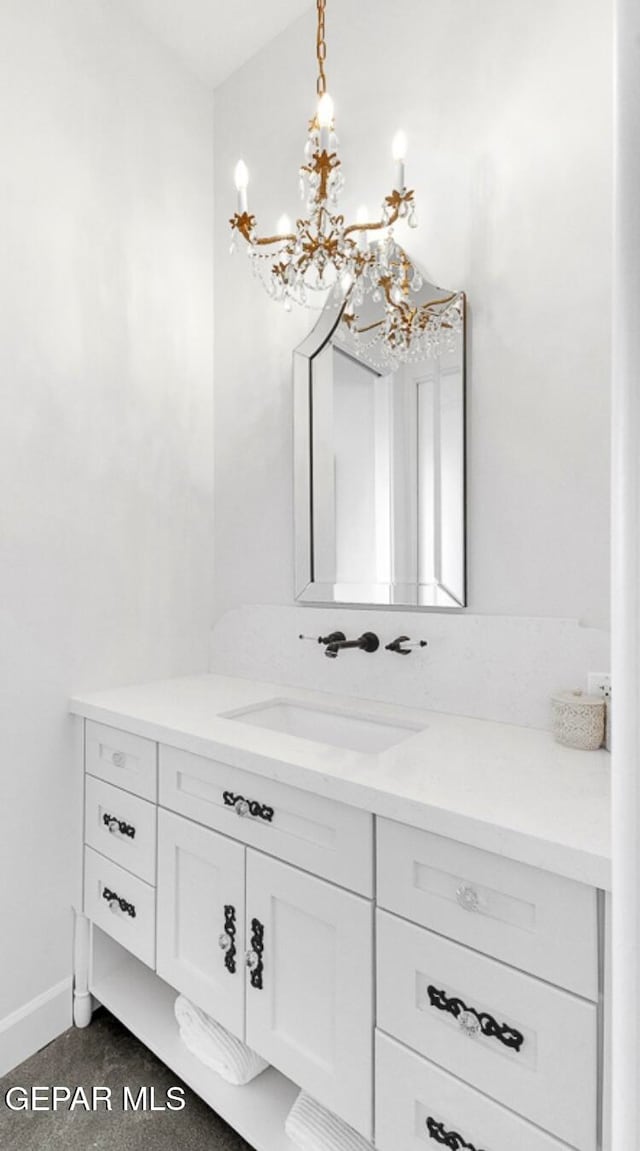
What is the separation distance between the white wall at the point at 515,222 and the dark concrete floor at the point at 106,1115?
4.36ft

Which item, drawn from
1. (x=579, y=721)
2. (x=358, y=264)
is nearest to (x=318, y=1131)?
(x=579, y=721)

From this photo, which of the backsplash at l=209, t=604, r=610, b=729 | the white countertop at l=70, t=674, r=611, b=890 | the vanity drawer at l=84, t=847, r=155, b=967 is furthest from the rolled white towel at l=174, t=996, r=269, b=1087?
the backsplash at l=209, t=604, r=610, b=729

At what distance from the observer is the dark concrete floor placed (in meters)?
1.30

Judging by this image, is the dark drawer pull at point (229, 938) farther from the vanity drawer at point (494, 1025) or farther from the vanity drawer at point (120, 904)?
the vanity drawer at point (494, 1025)

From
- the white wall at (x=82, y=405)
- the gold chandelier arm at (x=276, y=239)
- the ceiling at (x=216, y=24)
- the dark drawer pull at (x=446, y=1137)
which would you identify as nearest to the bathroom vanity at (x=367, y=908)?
the dark drawer pull at (x=446, y=1137)

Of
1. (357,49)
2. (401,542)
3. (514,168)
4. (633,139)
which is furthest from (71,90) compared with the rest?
(633,139)

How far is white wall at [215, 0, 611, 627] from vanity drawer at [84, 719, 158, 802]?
34.5 inches

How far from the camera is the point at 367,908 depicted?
1.03 m

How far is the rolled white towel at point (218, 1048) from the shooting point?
1.35 m

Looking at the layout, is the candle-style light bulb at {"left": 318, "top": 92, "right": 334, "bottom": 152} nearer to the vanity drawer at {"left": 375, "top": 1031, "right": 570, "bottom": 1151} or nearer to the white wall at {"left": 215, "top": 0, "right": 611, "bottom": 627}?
the white wall at {"left": 215, "top": 0, "right": 611, "bottom": 627}

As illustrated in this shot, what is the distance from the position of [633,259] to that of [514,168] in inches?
60.2

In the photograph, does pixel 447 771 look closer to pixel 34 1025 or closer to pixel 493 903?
pixel 493 903

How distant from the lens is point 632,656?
0.22m

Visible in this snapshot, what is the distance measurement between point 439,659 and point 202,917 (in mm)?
803
